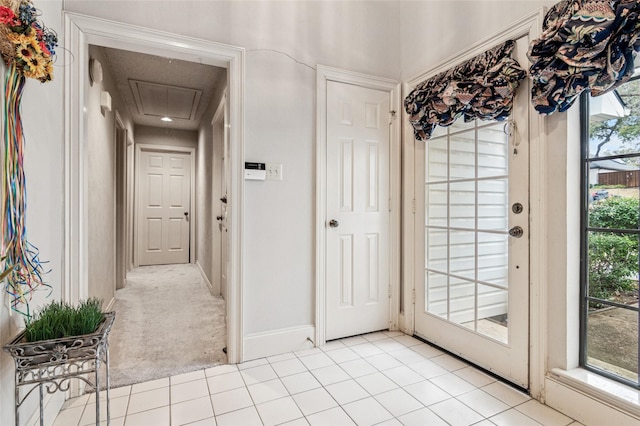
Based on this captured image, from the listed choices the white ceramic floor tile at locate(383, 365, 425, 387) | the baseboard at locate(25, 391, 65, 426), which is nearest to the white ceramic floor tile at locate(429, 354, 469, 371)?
the white ceramic floor tile at locate(383, 365, 425, 387)

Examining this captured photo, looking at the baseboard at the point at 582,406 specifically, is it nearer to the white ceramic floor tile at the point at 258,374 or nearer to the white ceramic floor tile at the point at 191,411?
the white ceramic floor tile at the point at 258,374

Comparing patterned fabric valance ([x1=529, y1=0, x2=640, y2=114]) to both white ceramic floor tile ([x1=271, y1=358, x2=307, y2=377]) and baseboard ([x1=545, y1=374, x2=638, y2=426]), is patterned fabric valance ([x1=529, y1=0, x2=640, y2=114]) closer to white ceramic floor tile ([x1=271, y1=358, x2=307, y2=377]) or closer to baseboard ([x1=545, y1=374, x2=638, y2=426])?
baseboard ([x1=545, y1=374, x2=638, y2=426])

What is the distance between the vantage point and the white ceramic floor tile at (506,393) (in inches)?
66.3

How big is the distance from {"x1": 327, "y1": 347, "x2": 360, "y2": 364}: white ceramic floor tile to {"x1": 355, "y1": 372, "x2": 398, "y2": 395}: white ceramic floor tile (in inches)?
9.7

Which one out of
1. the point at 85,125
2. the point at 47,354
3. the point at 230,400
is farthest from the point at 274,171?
the point at 47,354

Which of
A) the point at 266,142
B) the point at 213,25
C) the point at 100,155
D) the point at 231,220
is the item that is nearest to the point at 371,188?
→ the point at 266,142

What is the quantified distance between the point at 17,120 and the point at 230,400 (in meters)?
1.55

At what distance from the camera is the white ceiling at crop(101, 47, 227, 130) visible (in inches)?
123

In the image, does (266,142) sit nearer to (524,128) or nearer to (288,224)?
(288,224)

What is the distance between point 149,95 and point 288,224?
3017 mm

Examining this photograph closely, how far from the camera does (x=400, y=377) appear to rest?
1.92 m

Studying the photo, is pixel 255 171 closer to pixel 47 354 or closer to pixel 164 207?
pixel 47 354

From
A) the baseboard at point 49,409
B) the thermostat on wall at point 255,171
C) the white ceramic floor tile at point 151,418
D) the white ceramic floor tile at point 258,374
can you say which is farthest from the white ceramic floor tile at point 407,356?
the baseboard at point 49,409

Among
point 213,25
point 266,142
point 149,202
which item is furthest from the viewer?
point 149,202
